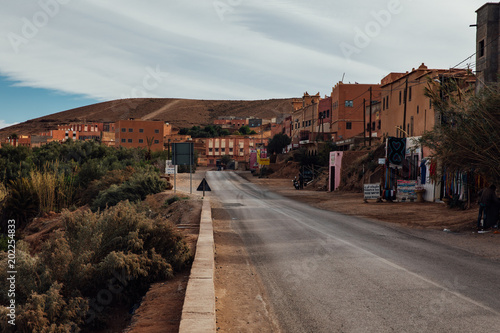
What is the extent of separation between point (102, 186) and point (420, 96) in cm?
3157

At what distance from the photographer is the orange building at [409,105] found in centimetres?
4347

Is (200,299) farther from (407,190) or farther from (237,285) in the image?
(407,190)

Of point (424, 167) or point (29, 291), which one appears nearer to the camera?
point (29, 291)

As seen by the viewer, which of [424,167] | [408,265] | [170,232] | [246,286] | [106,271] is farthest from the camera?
[424,167]

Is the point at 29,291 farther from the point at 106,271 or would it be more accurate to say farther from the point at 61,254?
the point at 106,271

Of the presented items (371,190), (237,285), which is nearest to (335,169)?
(371,190)

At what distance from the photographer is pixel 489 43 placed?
104 feet

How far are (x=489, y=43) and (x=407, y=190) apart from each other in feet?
41.3

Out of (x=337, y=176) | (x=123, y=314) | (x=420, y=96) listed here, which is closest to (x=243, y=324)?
(x=123, y=314)

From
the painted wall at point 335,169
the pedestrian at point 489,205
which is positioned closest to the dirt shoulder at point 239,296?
the pedestrian at point 489,205

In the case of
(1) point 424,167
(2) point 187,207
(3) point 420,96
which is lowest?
(2) point 187,207

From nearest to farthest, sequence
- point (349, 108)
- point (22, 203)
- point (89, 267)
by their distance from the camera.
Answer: point (89, 267)
point (22, 203)
point (349, 108)

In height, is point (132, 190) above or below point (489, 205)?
below

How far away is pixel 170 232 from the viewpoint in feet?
26.6
